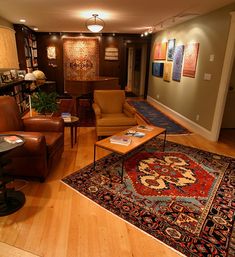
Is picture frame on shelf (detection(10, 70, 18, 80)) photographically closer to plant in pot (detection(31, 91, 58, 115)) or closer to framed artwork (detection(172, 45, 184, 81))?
plant in pot (detection(31, 91, 58, 115))

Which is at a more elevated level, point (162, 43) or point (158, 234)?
point (162, 43)

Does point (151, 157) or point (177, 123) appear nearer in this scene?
point (151, 157)

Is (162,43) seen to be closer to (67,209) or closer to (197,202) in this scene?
(197,202)

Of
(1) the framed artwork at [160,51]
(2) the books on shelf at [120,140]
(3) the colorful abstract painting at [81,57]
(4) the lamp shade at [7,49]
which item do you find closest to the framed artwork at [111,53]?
(3) the colorful abstract painting at [81,57]

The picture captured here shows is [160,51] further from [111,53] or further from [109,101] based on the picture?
[109,101]

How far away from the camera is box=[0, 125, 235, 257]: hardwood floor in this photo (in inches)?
63.1

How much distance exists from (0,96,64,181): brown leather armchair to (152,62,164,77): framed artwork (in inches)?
179

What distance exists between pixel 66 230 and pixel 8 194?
846mm

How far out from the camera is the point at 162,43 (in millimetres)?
6336

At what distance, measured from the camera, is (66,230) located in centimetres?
179

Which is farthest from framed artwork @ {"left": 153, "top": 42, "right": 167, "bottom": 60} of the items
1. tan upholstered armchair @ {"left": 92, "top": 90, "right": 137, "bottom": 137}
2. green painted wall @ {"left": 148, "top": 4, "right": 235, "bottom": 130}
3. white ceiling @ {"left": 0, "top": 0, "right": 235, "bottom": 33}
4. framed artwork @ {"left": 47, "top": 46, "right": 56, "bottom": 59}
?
framed artwork @ {"left": 47, "top": 46, "right": 56, "bottom": 59}

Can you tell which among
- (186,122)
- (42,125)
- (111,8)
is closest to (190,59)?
(186,122)

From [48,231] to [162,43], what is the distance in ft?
20.1

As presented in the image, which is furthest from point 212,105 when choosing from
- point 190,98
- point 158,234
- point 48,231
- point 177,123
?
point 48,231
